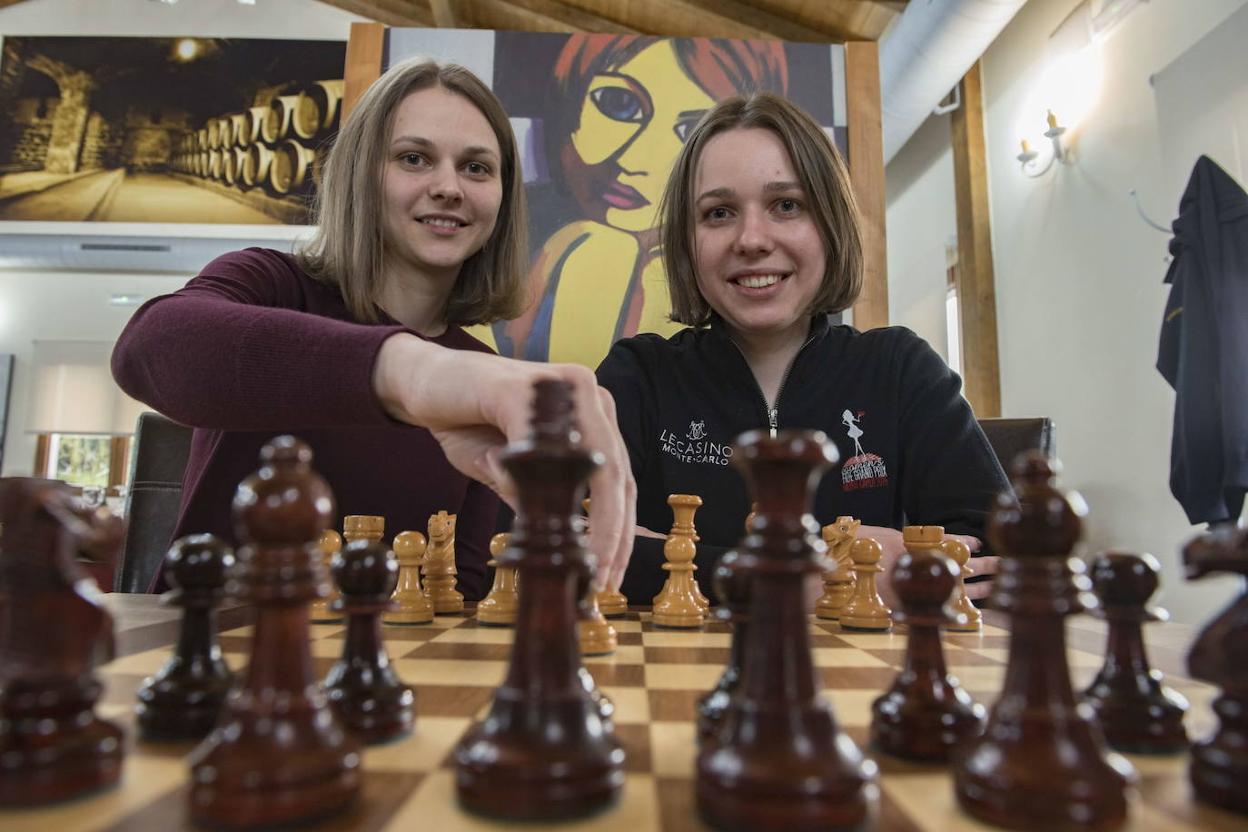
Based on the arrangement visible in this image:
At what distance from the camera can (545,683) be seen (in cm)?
50

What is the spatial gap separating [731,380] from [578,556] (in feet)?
4.75

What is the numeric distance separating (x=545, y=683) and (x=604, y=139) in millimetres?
2989

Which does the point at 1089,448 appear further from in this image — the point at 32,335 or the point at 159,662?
the point at 32,335

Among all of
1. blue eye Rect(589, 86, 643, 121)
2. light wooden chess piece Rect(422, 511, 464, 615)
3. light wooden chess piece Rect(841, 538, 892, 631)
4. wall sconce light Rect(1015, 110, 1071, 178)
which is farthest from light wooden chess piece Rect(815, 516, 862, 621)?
wall sconce light Rect(1015, 110, 1071, 178)

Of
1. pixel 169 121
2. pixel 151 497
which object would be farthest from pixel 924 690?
pixel 169 121

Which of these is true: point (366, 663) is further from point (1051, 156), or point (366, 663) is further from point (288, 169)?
point (288, 169)

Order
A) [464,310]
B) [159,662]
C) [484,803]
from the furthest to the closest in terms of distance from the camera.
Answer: [464,310], [159,662], [484,803]

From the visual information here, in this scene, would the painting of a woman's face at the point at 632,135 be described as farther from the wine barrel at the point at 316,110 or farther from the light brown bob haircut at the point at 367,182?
the wine barrel at the point at 316,110

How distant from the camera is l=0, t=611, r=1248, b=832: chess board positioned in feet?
1.45

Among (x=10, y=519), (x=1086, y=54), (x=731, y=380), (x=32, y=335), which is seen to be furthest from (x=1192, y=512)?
(x=32, y=335)

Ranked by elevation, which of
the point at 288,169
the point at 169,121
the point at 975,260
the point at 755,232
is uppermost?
the point at 169,121

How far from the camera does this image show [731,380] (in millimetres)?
1930

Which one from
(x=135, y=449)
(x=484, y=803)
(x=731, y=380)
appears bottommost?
(x=484, y=803)

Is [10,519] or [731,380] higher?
[731,380]
